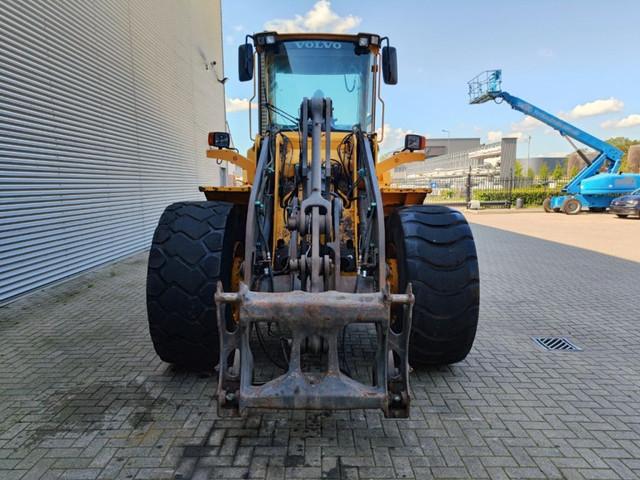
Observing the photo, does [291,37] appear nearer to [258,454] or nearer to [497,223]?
[258,454]

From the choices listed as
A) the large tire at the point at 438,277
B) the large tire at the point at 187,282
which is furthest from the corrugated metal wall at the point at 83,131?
the large tire at the point at 438,277

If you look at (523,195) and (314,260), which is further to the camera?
(523,195)

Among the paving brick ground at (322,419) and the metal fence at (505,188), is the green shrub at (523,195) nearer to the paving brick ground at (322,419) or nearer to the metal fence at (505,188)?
the metal fence at (505,188)

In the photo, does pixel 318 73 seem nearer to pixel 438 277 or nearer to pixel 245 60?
pixel 245 60

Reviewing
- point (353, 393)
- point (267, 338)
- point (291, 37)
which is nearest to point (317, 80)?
point (291, 37)

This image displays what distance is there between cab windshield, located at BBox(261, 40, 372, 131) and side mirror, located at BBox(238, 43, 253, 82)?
189 mm

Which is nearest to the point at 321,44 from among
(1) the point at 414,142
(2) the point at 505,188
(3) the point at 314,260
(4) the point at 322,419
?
(1) the point at 414,142

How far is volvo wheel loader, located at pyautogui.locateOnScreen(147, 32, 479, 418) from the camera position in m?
2.33

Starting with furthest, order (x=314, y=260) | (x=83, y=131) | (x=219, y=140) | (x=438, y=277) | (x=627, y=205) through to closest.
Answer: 1. (x=627, y=205)
2. (x=83, y=131)
3. (x=219, y=140)
4. (x=438, y=277)
5. (x=314, y=260)

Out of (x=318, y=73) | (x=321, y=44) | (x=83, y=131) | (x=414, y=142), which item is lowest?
(x=414, y=142)

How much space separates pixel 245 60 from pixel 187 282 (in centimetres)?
235

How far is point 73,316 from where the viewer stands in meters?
5.12

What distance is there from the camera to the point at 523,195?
966 inches

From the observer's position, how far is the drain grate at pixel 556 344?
414 cm
